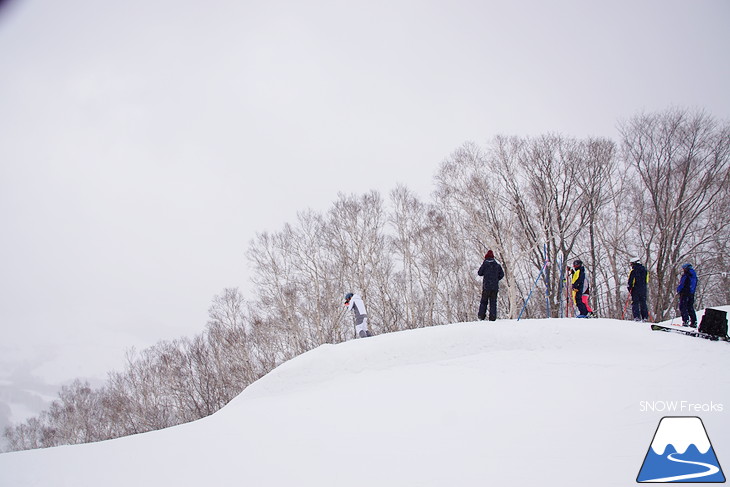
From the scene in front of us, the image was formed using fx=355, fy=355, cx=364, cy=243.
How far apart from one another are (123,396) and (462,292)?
33225 millimetres

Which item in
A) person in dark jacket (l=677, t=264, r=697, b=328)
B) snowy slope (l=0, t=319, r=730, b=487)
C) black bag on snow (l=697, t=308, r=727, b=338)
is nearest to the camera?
snowy slope (l=0, t=319, r=730, b=487)

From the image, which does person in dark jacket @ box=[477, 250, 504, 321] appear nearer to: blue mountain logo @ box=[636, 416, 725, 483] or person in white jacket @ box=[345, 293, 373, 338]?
person in white jacket @ box=[345, 293, 373, 338]

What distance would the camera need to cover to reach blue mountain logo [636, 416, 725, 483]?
3402 millimetres

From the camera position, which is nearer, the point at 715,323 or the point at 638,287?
the point at 715,323

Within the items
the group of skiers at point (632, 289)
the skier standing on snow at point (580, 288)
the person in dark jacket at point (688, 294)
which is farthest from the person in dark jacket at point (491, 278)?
the person in dark jacket at point (688, 294)

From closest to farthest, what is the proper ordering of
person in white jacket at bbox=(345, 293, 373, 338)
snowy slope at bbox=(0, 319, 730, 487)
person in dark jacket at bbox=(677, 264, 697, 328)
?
1. snowy slope at bbox=(0, 319, 730, 487)
2. person in dark jacket at bbox=(677, 264, 697, 328)
3. person in white jacket at bbox=(345, 293, 373, 338)

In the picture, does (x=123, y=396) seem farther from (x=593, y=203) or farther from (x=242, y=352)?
(x=593, y=203)

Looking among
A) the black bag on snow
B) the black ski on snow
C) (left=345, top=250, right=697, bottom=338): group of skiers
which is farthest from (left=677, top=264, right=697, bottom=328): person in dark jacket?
the black bag on snow

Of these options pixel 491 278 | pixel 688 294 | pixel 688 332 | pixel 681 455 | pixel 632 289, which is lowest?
pixel 681 455

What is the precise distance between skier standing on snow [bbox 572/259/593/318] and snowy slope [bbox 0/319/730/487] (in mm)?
1845

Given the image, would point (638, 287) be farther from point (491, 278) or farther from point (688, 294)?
point (491, 278)

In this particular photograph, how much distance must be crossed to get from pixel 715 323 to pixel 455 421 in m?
7.00

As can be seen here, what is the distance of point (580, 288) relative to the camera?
36.7 feet

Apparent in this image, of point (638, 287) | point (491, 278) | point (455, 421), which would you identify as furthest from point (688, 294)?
point (455, 421)
